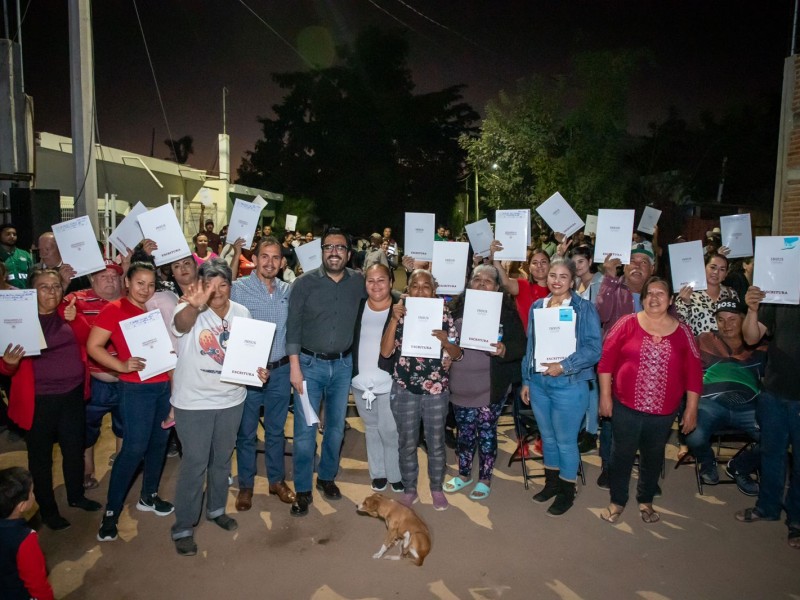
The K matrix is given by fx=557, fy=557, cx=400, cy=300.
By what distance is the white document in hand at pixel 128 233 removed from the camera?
569cm

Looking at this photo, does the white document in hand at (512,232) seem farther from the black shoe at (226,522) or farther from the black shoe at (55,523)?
the black shoe at (55,523)

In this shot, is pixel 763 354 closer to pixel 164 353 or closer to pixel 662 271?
pixel 164 353

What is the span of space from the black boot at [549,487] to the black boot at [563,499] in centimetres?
10

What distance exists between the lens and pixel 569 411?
15.5ft

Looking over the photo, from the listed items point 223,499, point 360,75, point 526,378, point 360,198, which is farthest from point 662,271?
point 360,75

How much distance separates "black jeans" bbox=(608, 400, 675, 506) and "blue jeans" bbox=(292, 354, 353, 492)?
2.30 metres

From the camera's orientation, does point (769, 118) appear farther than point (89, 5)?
Yes

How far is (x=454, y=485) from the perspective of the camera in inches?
205

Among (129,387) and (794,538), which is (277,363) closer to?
(129,387)

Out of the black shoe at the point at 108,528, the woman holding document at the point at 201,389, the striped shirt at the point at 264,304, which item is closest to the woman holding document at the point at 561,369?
the striped shirt at the point at 264,304

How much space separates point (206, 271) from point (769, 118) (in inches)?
1181

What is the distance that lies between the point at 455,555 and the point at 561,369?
5.48 feet

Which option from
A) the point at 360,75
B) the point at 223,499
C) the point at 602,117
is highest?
the point at 360,75

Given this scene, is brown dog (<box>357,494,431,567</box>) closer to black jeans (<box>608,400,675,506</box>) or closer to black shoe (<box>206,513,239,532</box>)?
black shoe (<box>206,513,239,532</box>)
